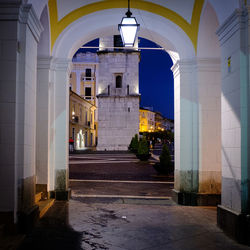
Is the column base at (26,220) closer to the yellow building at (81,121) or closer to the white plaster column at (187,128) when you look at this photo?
the white plaster column at (187,128)

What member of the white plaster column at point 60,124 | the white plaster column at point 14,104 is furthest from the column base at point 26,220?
the white plaster column at point 60,124

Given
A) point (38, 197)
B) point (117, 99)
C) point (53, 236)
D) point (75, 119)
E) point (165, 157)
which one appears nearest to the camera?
point (53, 236)

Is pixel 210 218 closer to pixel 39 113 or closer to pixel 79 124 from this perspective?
pixel 39 113

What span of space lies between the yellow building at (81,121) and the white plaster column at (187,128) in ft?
93.0

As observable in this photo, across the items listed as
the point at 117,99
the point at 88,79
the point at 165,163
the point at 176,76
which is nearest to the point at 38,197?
the point at 176,76

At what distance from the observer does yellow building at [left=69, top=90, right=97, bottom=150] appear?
122 ft

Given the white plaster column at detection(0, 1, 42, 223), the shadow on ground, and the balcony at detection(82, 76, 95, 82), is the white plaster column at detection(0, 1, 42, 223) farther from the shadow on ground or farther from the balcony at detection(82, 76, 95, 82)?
the balcony at detection(82, 76, 95, 82)

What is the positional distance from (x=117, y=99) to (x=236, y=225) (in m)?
25.2

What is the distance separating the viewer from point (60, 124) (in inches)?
293

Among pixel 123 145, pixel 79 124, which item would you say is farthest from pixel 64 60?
pixel 79 124

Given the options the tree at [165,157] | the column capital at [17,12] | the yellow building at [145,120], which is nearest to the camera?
the column capital at [17,12]

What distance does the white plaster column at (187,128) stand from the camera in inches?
283

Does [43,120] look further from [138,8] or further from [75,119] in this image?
[75,119]

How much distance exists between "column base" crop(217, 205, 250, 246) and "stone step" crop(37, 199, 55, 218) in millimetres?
3442
